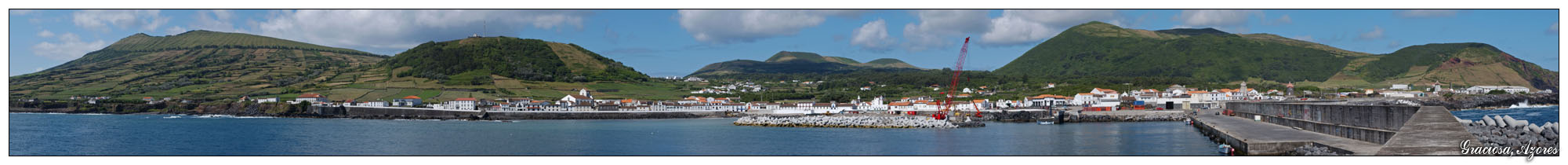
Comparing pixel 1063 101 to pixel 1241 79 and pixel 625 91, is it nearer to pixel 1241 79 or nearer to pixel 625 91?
pixel 625 91

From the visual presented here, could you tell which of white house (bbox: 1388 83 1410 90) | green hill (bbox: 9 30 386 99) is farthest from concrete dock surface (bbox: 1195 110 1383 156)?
green hill (bbox: 9 30 386 99)

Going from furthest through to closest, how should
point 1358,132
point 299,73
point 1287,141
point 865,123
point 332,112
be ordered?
point 299,73 → point 332,112 → point 865,123 → point 1358,132 → point 1287,141

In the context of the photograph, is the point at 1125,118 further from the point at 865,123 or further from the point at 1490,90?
the point at 1490,90

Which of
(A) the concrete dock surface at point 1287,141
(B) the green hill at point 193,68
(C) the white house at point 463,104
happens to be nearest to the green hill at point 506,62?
(B) the green hill at point 193,68

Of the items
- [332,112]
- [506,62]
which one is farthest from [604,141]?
[506,62]

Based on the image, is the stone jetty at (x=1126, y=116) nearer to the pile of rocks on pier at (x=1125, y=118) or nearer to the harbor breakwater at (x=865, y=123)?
the pile of rocks on pier at (x=1125, y=118)

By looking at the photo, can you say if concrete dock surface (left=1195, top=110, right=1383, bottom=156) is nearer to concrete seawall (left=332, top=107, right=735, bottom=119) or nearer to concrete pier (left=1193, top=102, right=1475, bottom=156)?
concrete pier (left=1193, top=102, right=1475, bottom=156)
